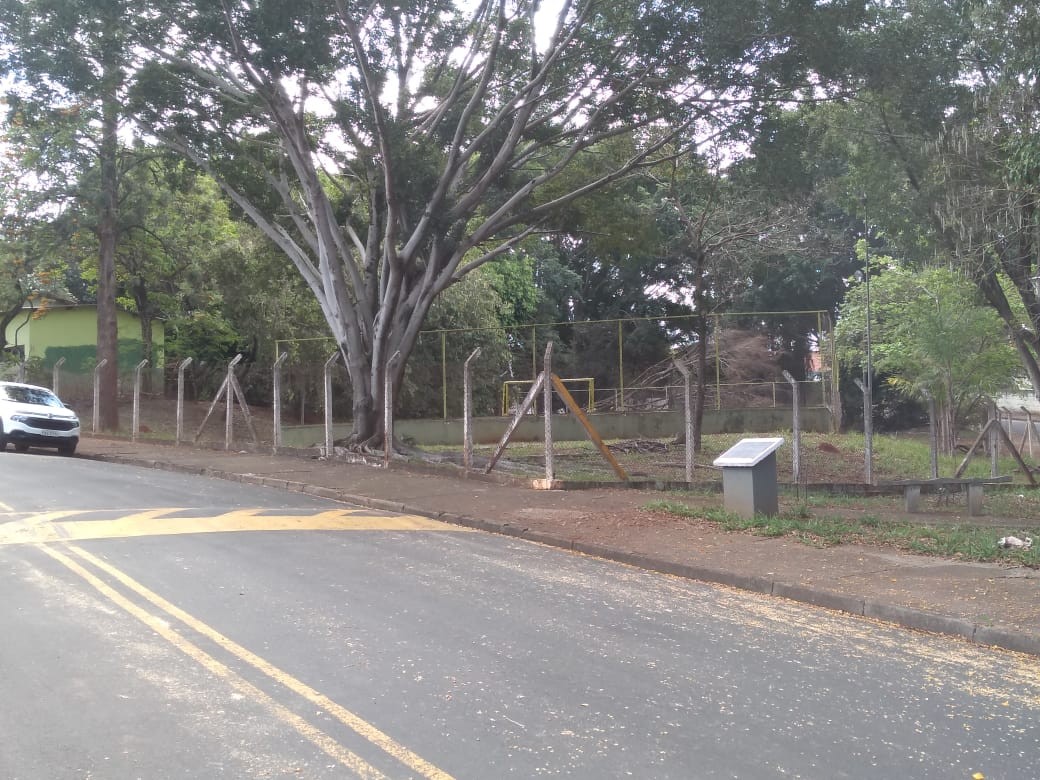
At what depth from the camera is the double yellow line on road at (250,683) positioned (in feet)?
13.7

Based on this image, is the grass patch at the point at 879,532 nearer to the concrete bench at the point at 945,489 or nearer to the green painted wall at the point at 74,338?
the concrete bench at the point at 945,489

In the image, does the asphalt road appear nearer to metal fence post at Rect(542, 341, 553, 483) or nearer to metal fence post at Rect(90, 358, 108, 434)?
metal fence post at Rect(542, 341, 553, 483)

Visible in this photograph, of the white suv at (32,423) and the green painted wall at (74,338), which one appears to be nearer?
the white suv at (32,423)

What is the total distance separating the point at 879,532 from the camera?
10.5m

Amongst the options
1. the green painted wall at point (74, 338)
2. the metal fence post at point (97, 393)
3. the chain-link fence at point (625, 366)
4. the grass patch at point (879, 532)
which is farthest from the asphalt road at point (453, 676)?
the green painted wall at point (74, 338)

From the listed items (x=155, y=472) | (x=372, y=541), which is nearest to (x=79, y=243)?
(x=155, y=472)

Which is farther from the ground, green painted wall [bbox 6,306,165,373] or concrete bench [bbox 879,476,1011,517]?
green painted wall [bbox 6,306,165,373]

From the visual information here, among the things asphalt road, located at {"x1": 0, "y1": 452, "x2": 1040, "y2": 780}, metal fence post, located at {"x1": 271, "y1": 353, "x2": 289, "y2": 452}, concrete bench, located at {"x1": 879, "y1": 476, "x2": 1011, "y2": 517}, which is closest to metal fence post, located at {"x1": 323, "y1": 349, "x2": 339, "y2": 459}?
metal fence post, located at {"x1": 271, "y1": 353, "x2": 289, "y2": 452}

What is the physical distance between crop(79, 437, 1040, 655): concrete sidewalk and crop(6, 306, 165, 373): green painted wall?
18.4 metres

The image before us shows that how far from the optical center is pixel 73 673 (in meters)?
5.25

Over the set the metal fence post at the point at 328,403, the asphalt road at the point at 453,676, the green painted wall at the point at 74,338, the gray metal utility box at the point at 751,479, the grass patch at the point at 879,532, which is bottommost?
the asphalt road at the point at 453,676

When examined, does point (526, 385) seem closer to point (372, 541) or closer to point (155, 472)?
point (155, 472)

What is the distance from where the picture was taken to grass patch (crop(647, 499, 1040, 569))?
356 inches

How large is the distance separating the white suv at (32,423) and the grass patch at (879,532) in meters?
14.2
